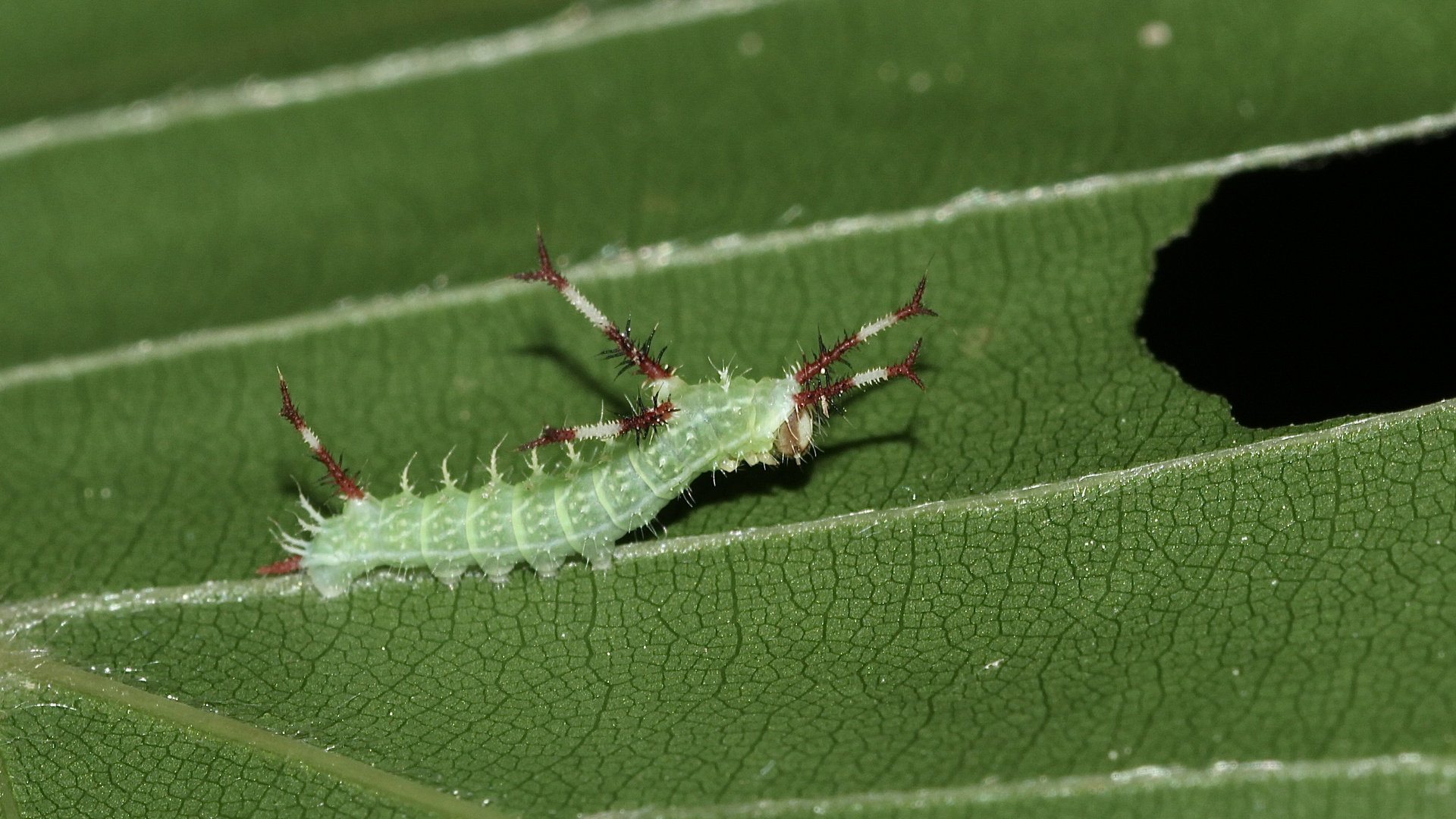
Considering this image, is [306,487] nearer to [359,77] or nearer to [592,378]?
[592,378]

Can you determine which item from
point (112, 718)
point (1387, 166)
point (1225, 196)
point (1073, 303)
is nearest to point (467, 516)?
point (112, 718)

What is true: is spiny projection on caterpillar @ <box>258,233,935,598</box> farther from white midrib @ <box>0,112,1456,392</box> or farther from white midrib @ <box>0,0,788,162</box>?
white midrib @ <box>0,0,788,162</box>

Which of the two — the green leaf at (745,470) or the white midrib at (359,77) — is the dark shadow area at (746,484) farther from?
the white midrib at (359,77)

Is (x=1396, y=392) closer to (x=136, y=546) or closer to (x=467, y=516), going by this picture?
(x=467, y=516)

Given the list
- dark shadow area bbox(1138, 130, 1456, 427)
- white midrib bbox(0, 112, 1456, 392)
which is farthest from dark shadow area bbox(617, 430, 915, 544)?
dark shadow area bbox(1138, 130, 1456, 427)

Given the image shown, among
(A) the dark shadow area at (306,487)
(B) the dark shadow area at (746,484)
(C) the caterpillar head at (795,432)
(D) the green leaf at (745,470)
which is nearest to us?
(D) the green leaf at (745,470)

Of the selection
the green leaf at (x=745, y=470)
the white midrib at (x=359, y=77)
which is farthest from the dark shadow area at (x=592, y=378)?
the white midrib at (x=359, y=77)

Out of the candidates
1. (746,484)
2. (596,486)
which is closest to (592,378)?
(596,486)
